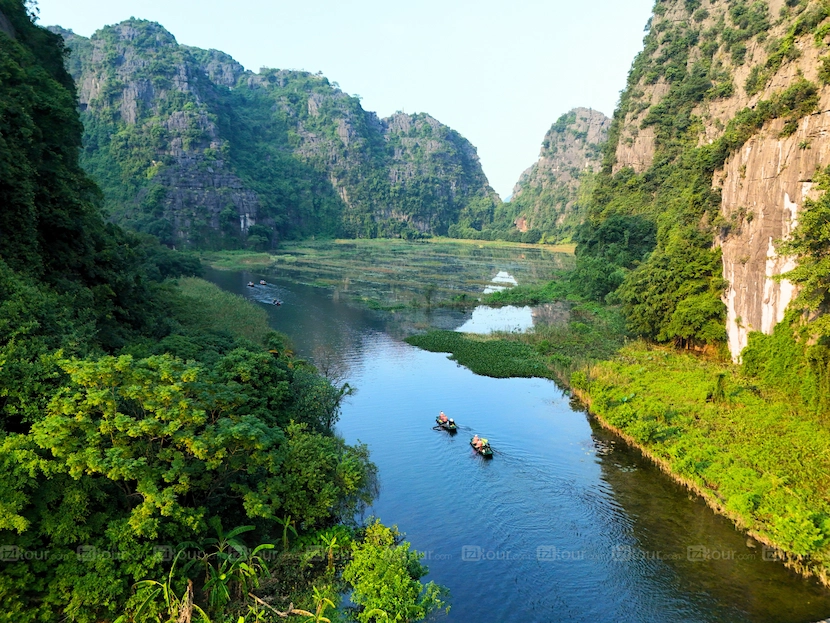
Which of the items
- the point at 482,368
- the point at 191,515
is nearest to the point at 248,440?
the point at 191,515

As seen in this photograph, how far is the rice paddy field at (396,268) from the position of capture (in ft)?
194

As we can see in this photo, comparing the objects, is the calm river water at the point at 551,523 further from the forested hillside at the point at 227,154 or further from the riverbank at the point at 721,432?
the forested hillside at the point at 227,154

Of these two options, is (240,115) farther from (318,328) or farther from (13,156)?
(13,156)

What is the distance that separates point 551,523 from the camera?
625 inches

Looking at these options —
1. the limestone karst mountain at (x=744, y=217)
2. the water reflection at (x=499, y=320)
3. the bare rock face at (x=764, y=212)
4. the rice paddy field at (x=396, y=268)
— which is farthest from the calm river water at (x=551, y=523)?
the rice paddy field at (x=396, y=268)

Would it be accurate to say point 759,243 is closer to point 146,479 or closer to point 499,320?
point 499,320

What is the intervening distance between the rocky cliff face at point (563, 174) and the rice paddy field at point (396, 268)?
1973 inches

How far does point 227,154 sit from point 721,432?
4885 inches

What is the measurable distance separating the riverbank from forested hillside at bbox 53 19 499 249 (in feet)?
264

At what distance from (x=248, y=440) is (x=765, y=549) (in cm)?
1295

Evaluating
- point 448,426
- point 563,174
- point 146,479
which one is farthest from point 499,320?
point 563,174

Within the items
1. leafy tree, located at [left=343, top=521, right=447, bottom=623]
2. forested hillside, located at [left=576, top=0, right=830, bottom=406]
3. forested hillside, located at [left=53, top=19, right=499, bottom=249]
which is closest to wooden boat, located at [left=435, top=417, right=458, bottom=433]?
leafy tree, located at [left=343, top=521, right=447, bottom=623]

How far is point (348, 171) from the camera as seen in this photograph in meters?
174

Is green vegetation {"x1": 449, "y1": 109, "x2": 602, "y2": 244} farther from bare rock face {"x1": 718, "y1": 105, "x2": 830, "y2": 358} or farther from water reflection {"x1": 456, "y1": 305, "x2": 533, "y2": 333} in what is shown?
bare rock face {"x1": 718, "y1": 105, "x2": 830, "y2": 358}
